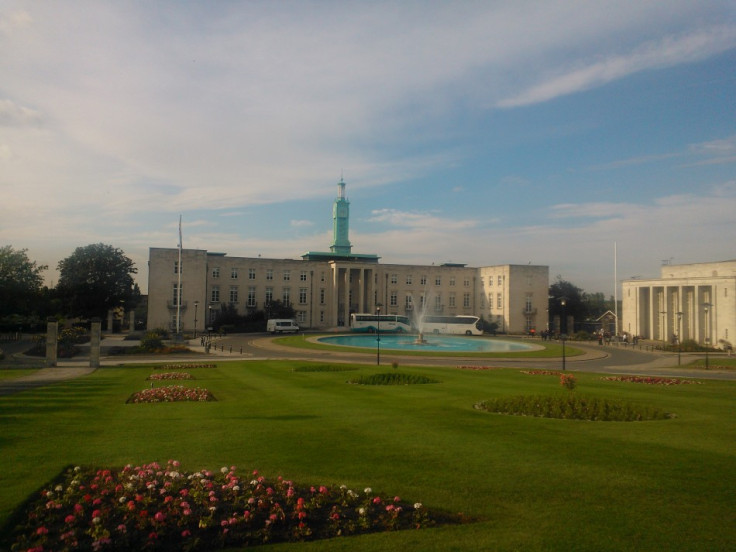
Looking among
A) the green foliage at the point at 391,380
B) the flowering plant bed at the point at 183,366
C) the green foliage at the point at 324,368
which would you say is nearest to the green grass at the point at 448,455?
the green foliage at the point at 391,380

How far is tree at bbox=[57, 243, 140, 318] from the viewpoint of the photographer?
274 ft

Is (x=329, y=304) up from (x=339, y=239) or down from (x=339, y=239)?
down

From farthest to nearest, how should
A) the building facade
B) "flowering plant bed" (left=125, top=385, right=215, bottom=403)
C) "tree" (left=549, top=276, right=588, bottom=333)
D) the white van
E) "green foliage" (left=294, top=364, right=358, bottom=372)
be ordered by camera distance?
"tree" (left=549, top=276, right=588, bottom=333), the white van, the building facade, "green foliage" (left=294, top=364, right=358, bottom=372), "flowering plant bed" (left=125, top=385, right=215, bottom=403)

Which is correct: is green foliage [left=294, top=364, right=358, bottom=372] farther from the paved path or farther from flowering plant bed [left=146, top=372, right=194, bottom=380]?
flowering plant bed [left=146, top=372, right=194, bottom=380]

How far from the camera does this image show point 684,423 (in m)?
15.7

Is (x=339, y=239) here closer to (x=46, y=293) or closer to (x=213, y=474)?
(x=46, y=293)

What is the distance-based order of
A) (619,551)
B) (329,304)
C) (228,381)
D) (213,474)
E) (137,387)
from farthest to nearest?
(329,304) → (228,381) → (137,387) → (213,474) → (619,551)

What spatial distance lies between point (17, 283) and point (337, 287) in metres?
45.8

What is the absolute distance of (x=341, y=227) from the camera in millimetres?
111625

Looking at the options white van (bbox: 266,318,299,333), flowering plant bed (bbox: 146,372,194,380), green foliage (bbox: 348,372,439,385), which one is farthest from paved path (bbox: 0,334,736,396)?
white van (bbox: 266,318,299,333)

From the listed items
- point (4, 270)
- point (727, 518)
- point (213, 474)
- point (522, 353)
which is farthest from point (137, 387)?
point (4, 270)

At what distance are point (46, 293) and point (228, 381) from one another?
221ft

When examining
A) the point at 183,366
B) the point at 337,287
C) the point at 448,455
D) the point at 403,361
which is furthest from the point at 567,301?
the point at 448,455

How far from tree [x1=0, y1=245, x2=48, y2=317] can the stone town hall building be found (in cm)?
1611
